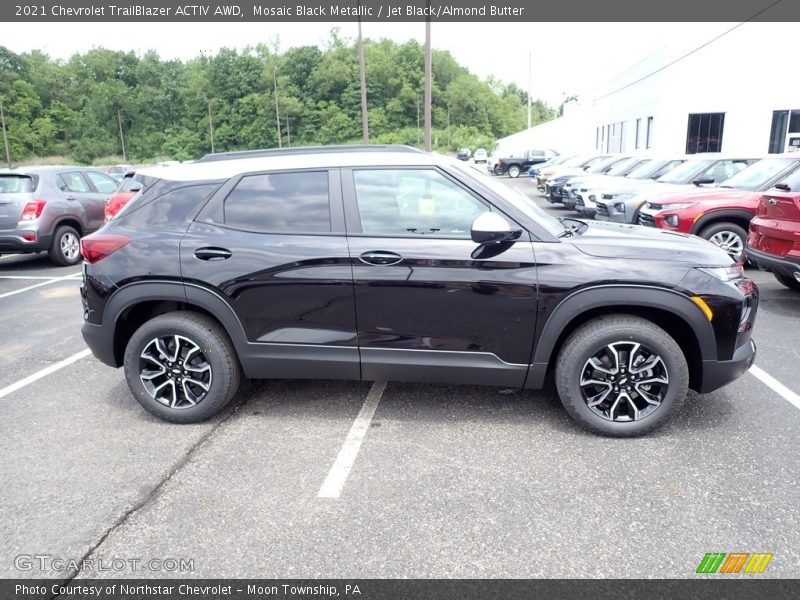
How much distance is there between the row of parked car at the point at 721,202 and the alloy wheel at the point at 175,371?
4.53 meters

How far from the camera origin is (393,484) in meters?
3.24

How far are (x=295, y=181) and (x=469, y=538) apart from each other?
240cm

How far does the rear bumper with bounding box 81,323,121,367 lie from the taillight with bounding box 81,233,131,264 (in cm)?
45

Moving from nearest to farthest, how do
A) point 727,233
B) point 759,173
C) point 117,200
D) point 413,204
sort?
point 413,204, point 727,233, point 759,173, point 117,200

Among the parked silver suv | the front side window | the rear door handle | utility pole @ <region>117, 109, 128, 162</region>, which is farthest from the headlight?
utility pole @ <region>117, 109, 128, 162</region>

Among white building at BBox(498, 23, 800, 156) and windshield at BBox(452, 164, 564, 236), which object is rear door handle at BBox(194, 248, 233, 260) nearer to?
windshield at BBox(452, 164, 564, 236)

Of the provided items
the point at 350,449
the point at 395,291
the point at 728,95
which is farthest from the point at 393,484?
the point at 728,95

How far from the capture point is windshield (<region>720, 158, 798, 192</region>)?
8.70m

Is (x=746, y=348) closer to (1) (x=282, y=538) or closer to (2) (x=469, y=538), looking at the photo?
(2) (x=469, y=538)

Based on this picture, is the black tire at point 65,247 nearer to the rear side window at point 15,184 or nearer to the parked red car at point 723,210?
the rear side window at point 15,184

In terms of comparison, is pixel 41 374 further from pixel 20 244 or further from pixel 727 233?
pixel 727 233

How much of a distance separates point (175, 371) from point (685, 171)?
10.6 metres

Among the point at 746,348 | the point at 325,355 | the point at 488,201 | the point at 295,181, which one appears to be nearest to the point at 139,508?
the point at 325,355

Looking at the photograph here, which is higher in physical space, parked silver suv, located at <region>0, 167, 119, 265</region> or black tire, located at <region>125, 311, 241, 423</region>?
parked silver suv, located at <region>0, 167, 119, 265</region>
